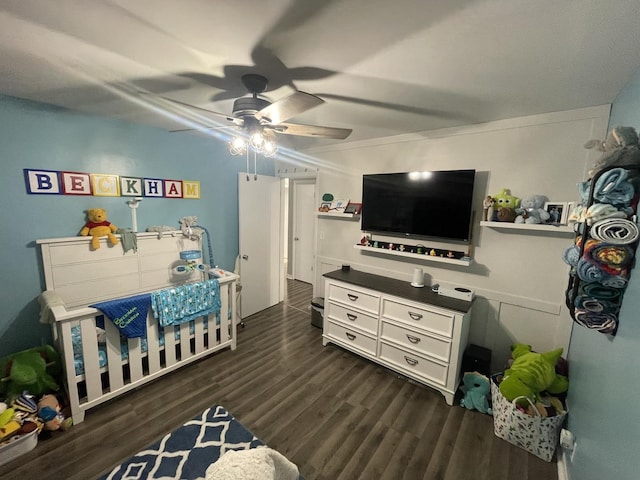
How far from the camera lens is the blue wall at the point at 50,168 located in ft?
6.80

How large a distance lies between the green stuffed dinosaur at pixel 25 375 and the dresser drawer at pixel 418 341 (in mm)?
2687

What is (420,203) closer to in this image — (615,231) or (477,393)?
(615,231)

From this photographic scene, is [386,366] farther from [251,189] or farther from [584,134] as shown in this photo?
[251,189]

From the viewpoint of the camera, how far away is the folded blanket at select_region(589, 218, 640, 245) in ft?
3.59

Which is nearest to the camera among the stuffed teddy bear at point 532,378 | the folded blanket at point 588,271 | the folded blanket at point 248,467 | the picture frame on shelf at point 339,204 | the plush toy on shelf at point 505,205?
the folded blanket at point 248,467

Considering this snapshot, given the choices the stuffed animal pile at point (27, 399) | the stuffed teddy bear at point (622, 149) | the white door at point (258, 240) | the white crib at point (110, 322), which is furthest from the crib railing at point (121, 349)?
the stuffed teddy bear at point (622, 149)

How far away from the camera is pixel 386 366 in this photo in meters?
2.57

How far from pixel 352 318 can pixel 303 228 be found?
2.48 m

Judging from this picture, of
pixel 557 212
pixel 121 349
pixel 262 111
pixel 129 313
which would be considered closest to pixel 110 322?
pixel 129 313

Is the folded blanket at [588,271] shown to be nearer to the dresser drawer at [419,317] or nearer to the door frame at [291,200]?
the dresser drawer at [419,317]

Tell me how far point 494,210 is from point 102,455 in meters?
3.33

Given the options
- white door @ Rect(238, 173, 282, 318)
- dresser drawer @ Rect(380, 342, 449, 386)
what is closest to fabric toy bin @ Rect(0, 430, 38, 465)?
white door @ Rect(238, 173, 282, 318)

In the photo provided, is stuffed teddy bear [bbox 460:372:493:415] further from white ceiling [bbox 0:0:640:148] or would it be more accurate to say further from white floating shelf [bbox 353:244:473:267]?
white ceiling [bbox 0:0:640:148]

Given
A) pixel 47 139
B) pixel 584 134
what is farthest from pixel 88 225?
pixel 584 134
